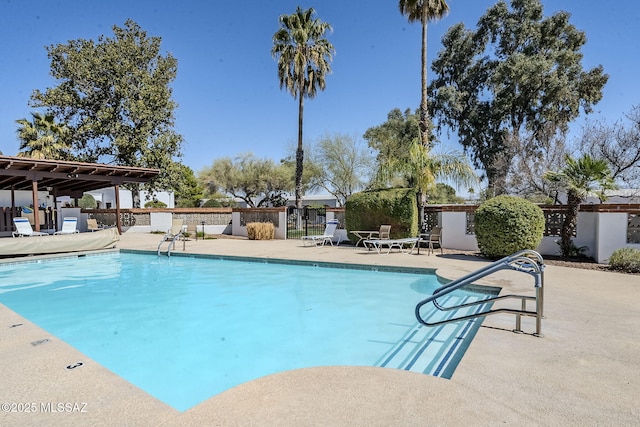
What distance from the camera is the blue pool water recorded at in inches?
175

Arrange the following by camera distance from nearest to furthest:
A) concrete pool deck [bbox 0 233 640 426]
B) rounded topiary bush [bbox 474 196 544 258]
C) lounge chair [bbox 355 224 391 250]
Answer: concrete pool deck [bbox 0 233 640 426] < rounded topiary bush [bbox 474 196 544 258] < lounge chair [bbox 355 224 391 250]

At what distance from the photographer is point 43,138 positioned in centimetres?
2317

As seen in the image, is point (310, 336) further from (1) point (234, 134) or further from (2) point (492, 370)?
(1) point (234, 134)

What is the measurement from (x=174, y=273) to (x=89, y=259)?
4.30 m

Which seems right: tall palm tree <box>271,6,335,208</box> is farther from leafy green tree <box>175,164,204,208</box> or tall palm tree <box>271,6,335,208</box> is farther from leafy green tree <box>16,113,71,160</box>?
leafy green tree <box>16,113,71,160</box>

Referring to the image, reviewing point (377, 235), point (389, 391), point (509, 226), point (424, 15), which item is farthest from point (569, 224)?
point (424, 15)

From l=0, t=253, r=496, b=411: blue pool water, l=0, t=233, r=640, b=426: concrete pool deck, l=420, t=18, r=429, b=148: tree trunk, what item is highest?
l=420, t=18, r=429, b=148: tree trunk

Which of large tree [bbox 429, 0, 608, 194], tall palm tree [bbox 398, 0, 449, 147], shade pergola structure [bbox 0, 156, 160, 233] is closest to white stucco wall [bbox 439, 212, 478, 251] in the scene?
tall palm tree [bbox 398, 0, 449, 147]

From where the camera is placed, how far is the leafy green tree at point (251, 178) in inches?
1164

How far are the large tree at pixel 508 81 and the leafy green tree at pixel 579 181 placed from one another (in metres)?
11.0

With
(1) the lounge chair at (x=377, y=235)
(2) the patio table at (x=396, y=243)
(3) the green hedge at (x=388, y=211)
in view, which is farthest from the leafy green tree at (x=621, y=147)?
(1) the lounge chair at (x=377, y=235)

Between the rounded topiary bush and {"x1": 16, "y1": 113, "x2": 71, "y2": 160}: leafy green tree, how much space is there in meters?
25.7

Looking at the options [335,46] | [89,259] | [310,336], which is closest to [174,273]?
[89,259]

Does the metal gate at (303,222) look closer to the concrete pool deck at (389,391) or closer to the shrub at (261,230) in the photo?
the shrub at (261,230)
